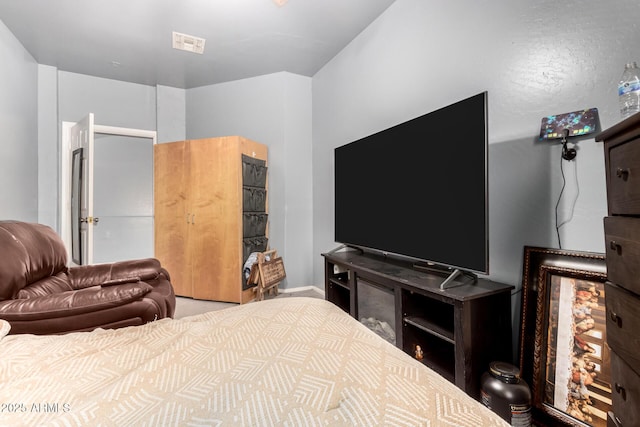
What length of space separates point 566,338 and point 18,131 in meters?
4.91

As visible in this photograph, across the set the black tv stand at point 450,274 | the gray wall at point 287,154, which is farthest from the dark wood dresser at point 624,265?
the gray wall at point 287,154

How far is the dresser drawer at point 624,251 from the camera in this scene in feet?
2.66

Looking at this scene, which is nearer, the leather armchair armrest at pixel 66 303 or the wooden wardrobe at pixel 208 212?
the leather armchair armrest at pixel 66 303

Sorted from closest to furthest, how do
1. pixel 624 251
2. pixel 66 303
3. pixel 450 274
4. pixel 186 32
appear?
pixel 624 251
pixel 66 303
pixel 450 274
pixel 186 32

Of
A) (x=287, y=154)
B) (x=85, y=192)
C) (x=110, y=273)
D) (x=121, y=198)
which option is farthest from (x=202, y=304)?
(x=121, y=198)

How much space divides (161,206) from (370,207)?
274 centimetres

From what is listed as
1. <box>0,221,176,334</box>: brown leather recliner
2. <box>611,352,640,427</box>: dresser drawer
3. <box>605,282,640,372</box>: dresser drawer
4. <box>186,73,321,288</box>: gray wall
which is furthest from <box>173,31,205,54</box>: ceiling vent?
<box>611,352,640,427</box>: dresser drawer

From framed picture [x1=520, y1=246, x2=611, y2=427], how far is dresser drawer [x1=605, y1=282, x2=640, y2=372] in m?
0.45

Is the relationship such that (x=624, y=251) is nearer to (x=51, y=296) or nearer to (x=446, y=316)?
(x=446, y=316)

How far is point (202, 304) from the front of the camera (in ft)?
11.2

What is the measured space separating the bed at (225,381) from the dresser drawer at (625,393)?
0.62 meters

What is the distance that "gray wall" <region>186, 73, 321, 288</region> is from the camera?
3945 millimetres

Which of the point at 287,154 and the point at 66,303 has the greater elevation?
the point at 287,154

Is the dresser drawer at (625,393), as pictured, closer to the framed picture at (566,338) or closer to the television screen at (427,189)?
the framed picture at (566,338)
